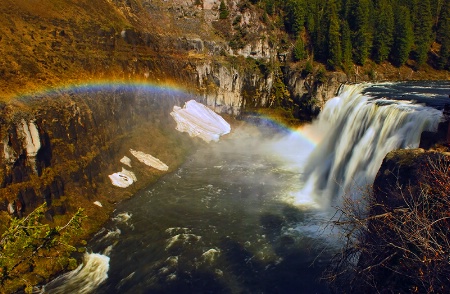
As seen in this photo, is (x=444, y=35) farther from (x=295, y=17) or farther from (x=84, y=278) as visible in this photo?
(x=84, y=278)

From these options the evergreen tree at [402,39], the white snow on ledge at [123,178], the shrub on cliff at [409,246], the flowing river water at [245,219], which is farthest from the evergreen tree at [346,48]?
the shrub on cliff at [409,246]

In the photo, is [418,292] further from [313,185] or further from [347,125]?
[347,125]

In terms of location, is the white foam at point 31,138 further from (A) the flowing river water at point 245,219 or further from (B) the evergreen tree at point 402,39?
(B) the evergreen tree at point 402,39

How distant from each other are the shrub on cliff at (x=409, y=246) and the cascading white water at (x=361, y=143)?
9.07 meters

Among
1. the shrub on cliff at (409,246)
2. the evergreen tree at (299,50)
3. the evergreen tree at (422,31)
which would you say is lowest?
the shrub on cliff at (409,246)

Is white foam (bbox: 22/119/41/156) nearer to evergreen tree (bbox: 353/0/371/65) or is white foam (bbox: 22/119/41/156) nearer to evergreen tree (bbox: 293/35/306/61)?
evergreen tree (bbox: 293/35/306/61)

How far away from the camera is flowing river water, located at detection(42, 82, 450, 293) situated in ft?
58.4

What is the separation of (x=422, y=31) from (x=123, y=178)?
64112mm

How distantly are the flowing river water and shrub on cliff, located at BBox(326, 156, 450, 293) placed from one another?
21.6 feet

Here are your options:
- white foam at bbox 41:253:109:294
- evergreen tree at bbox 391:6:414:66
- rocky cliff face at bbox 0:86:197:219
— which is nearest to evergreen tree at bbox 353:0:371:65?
evergreen tree at bbox 391:6:414:66

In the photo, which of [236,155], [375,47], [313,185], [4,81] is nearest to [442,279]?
[313,185]

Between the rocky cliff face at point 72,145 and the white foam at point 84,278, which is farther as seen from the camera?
the rocky cliff face at point 72,145

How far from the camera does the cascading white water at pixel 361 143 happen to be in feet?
73.9

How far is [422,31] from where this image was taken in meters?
63.4
